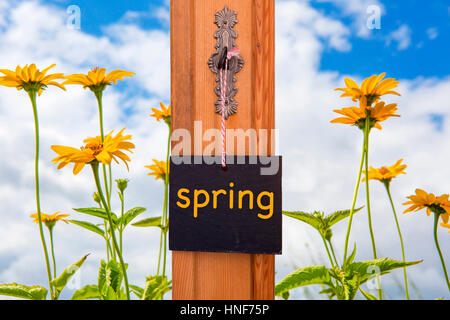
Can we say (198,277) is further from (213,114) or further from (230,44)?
(230,44)

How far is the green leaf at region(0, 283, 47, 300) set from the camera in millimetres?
823

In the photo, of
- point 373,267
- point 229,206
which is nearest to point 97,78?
point 229,206

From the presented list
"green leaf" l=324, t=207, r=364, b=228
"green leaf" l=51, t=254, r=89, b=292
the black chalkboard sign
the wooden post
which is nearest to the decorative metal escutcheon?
the wooden post

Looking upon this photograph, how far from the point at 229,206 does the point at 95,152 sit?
1.13 feet

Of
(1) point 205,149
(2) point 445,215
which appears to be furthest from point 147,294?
(2) point 445,215

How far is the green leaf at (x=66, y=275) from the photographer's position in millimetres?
821

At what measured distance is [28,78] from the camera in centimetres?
94

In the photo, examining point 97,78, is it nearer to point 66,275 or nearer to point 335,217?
point 66,275

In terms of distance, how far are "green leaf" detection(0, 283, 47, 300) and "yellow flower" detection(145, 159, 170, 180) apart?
456 mm

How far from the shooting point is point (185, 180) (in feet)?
2.70

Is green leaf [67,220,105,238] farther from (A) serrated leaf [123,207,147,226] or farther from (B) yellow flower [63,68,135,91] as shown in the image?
(B) yellow flower [63,68,135,91]

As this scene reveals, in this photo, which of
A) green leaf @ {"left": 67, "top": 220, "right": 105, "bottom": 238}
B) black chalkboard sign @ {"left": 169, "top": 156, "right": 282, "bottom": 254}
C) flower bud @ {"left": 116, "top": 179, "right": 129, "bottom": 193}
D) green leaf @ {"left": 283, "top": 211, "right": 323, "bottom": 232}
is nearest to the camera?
black chalkboard sign @ {"left": 169, "top": 156, "right": 282, "bottom": 254}

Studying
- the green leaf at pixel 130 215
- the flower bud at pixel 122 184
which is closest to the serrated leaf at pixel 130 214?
the green leaf at pixel 130 215
